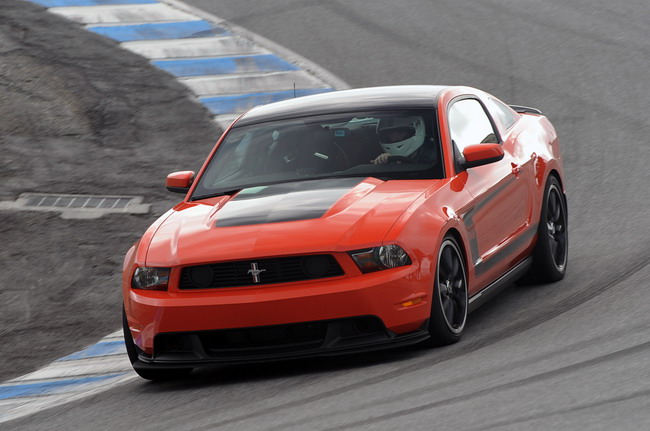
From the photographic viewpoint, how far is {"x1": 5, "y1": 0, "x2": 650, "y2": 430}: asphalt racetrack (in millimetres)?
5594

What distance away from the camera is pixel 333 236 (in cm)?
688

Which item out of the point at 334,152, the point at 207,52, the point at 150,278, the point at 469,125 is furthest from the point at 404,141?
the point at 207,52

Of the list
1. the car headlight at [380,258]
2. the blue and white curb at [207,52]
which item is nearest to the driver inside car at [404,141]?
the car headlight at [380,258]

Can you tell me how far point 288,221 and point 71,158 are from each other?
7.15 meters

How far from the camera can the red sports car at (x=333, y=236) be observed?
269 inches

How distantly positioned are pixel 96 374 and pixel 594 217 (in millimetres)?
4810

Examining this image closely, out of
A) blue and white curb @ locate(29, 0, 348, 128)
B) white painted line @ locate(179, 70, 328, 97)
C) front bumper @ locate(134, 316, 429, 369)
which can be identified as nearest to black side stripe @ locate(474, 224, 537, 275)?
front bumper @ locate(134, 316, 429, 369)

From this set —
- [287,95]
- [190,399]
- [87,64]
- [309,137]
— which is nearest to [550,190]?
[309,137]

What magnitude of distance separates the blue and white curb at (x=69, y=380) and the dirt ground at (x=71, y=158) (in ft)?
0.78

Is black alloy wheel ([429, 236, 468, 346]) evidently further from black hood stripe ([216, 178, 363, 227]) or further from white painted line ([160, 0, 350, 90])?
white painted line ([160, 0, 350, 90])

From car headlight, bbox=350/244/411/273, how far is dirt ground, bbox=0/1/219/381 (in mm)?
3099

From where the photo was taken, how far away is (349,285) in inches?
267

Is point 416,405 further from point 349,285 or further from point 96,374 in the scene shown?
point 96,374

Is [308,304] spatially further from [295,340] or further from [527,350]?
[527,350]
